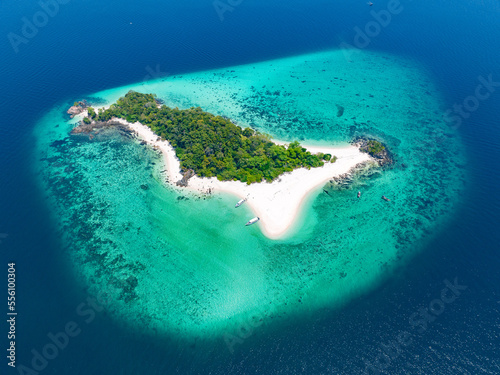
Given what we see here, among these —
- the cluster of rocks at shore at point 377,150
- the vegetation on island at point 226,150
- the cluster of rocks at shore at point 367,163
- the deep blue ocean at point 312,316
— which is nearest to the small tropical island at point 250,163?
the vegetation on island at point 226,150

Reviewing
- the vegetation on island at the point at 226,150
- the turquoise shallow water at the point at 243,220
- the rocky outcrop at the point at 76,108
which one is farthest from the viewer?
the rocky outcrop at the point at 76,108

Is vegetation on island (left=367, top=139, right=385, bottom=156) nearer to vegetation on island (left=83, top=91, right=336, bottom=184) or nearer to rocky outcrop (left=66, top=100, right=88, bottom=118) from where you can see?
vegetation on island (left=83, top=91, right=336, bottom=184)

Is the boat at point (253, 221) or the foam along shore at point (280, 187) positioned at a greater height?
the foam along shore at point (280, 187)

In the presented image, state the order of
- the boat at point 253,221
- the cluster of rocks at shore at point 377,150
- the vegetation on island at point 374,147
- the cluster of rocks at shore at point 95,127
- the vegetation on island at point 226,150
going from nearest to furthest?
the boat at point 253,221 < the vegetation on island at point 226,150 < the cluster of rocks at shore at point 377,150 < the vegetation on island at point 374,147 < the cluster of rocks at shore at point 95,127

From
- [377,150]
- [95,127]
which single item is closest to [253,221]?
[377,150]

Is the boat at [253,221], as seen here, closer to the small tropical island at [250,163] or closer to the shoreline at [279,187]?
the shoreline at [279,187]

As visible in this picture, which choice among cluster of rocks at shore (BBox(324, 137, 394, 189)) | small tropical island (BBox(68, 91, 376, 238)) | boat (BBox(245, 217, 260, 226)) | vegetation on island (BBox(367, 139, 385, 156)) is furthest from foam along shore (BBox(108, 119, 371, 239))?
vegetation on island (BBox(367, 139, 385, 156))

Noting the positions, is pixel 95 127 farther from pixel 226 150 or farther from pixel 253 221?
pixel 253 221

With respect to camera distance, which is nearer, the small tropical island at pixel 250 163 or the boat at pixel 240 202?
the boat at pixel 240 202
